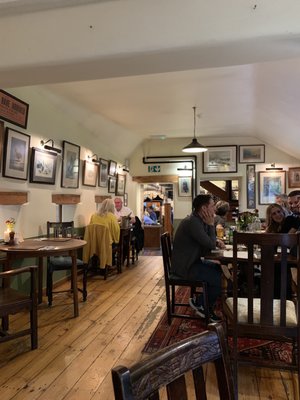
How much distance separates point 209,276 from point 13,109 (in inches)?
112

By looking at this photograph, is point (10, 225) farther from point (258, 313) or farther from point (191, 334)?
point (258, 313)

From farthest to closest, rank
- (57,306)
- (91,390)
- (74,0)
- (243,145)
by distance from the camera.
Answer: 1. (243,145)
2. (57,306)
3. (91,390)
4. (74,0)

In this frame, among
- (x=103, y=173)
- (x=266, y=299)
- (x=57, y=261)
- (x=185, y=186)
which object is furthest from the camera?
(x=185, y=186)

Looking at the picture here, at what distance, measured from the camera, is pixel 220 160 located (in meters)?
7.81

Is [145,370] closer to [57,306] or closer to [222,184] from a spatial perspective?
[57,306]

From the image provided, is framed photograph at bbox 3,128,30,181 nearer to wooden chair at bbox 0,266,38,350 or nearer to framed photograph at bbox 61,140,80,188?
framed photograph at bbox 61,140,80,188

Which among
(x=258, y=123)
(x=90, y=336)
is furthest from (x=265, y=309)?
(x=258, y=123)

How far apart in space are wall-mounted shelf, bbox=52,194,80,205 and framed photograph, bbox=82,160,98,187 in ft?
1.47

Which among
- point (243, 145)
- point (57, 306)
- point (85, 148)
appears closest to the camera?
point (57, 306)

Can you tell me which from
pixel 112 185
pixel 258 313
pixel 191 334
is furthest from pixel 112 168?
pixel 258 313

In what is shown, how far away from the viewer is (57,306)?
12.1 ft

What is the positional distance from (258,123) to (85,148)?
3.42 meters

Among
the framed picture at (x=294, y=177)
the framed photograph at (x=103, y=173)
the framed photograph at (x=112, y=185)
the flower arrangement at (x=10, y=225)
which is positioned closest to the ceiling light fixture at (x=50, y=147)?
the flower arrangement at (x=10, y=225)

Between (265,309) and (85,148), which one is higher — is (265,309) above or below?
below
